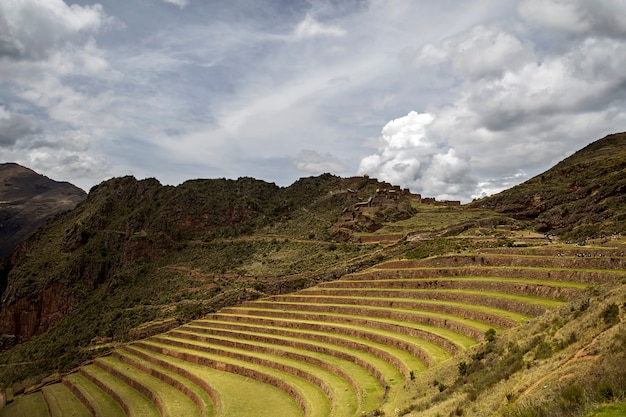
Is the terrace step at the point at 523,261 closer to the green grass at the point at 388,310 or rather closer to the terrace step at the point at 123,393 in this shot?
the green grass at the point at 388,310

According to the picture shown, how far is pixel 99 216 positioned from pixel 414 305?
2100 inches

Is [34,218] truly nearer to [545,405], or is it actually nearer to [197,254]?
[197,254]

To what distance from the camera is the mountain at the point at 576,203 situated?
1197 inches

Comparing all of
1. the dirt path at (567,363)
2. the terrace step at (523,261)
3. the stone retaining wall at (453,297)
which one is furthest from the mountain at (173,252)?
the dirt path at (567,363)

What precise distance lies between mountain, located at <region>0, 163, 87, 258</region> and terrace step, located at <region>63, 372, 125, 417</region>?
78.6 m

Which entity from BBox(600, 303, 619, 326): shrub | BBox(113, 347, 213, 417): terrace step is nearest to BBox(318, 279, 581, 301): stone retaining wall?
BBox(600, 303, 619, 326): shrub

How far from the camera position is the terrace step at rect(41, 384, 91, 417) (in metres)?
24.1

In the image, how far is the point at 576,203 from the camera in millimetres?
42156

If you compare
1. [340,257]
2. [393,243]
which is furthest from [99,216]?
[393,243]

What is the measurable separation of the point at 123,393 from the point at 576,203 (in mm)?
41600

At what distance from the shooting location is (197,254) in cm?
5506

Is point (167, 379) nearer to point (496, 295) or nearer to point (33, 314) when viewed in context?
point (496, 295)

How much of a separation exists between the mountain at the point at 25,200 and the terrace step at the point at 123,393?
7963cm

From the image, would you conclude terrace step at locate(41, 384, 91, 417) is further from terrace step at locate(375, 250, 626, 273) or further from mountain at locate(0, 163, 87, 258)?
mountain at locate(0, 163, 87, 258)
